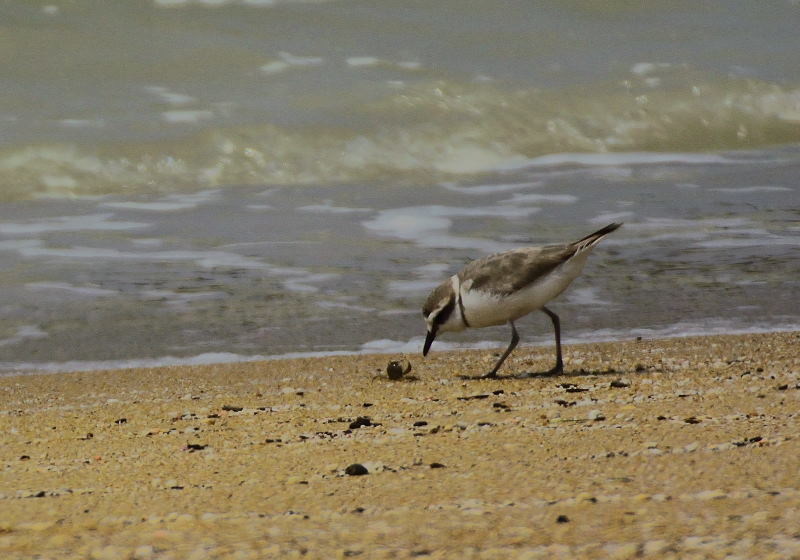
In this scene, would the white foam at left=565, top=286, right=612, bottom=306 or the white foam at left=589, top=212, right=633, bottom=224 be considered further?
the white foam at left=589, top=212, right=633, bottom=224

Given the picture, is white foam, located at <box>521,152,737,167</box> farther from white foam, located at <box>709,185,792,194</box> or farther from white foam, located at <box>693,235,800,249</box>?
white foam, located at <box>693,235,800,249</box>

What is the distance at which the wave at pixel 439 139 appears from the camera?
549 inches

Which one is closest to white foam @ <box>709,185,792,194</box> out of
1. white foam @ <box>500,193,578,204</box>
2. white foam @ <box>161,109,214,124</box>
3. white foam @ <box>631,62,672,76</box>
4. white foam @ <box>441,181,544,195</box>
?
white foam @ <box>500,193,578,204</box>

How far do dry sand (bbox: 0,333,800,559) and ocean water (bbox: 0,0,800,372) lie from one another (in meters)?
1.52

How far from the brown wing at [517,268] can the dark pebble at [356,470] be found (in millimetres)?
2501

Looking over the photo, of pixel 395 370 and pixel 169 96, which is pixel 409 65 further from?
pixel 395 370

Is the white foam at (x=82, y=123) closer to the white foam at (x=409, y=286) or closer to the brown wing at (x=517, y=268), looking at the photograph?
the white foam at (x=409, y=286)

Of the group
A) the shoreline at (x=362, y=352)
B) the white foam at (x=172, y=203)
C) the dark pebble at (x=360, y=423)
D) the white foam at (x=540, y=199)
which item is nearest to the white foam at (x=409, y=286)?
the shoreline at (x=362, y=352)

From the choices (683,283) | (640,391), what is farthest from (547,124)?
(640,391)

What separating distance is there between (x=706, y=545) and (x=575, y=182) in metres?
10.4

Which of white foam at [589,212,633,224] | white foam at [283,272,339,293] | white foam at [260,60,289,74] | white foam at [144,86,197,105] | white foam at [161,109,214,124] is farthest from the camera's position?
white foam at [260,60,289,74]

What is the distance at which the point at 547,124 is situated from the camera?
16516 millimetres

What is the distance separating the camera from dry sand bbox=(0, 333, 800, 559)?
310 cm

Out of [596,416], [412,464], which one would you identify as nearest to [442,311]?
[596,416]
